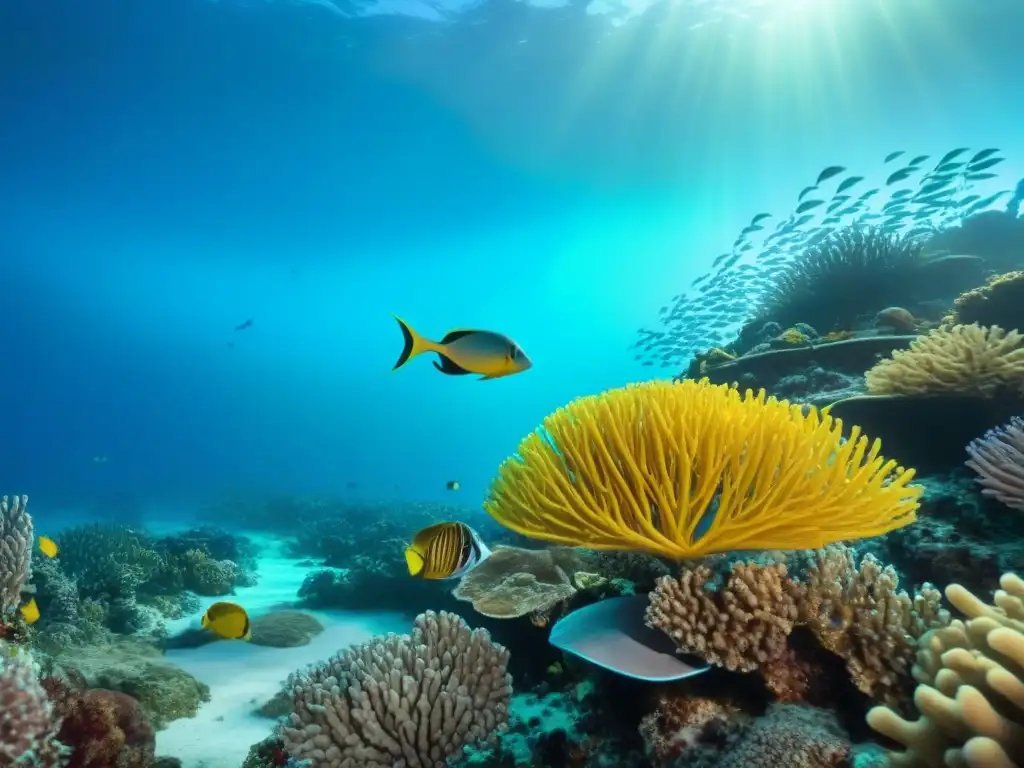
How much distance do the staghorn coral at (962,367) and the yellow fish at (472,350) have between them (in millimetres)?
4305

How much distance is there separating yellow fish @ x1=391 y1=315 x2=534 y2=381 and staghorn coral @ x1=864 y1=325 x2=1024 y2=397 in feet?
14.1

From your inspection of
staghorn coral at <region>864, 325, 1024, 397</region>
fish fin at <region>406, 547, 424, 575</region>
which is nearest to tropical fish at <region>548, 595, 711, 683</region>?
fish fin at <region>406, 547, 424, 575</region>

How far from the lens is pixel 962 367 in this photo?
4.77 metres

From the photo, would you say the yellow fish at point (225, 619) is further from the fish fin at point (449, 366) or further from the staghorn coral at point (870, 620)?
the staghorn coral at point (870, 620)

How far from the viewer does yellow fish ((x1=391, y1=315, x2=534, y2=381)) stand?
2.92 metres

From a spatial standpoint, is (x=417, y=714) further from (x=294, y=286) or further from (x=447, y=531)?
(x=294, y=286)

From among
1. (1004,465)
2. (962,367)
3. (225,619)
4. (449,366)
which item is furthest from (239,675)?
(962,367)

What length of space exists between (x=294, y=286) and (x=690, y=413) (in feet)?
220

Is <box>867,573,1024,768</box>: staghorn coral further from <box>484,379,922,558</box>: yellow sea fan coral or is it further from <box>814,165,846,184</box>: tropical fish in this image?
<box>814,165,846,184</box>: tropical fish

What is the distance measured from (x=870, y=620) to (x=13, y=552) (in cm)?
677

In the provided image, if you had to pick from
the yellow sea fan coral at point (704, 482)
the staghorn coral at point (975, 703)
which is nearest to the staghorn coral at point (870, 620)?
the yellow sea fan coral at point (704, 482)

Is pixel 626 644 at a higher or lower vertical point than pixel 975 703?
higher

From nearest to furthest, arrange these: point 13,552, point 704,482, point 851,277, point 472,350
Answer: point 704,482 < point 472,350 < point 13,552 < point 851,277

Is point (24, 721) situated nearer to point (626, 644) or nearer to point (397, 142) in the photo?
point (626, 644)
